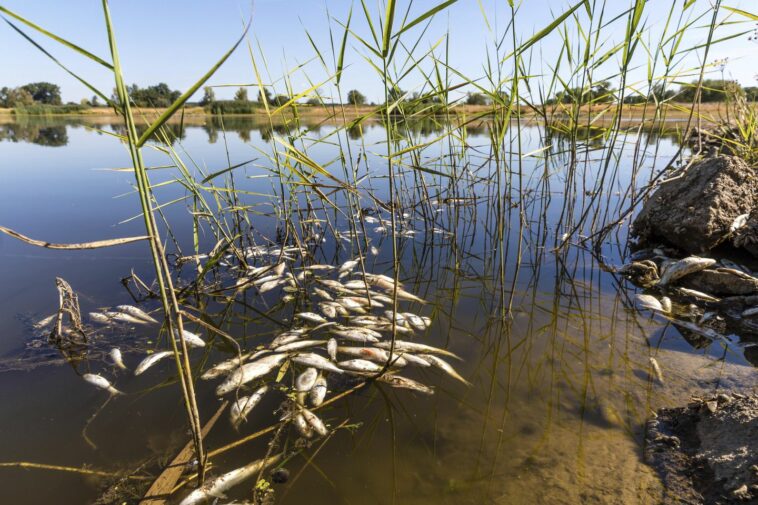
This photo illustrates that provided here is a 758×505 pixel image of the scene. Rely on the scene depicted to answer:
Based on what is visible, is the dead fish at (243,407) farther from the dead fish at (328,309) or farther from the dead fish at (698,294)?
the dead fish at (698,294)

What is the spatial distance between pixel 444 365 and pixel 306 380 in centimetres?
84

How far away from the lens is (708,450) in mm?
1637

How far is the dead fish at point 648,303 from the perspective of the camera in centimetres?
316

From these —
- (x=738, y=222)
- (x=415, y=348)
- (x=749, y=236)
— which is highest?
(x=738, y=222)

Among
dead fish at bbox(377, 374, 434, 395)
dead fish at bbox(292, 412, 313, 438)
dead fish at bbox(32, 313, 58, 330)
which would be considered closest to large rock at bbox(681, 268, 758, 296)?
dead fish at bbox(377, 374, 434, 395)

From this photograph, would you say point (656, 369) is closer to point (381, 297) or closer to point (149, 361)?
point (381, 297)

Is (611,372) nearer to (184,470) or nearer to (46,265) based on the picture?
(184,470)

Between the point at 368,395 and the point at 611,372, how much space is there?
58.8 inches

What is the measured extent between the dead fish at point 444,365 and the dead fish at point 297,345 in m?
0.74

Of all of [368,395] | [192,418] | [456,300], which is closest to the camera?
[192,418]

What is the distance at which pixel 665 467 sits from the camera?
166 cm

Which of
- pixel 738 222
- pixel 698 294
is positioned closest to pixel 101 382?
pixel 698 294

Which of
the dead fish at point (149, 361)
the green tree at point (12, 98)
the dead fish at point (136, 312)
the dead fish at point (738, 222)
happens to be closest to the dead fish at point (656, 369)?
the dead fish at point (738, 222)

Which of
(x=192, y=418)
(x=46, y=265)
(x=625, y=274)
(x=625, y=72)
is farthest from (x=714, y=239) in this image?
(x=46, y=265)
